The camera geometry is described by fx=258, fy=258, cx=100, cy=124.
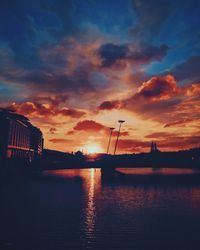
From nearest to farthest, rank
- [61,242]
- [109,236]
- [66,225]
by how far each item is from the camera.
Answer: [61,242] < [109,236] < [66,225]

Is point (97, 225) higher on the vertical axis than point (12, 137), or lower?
lower

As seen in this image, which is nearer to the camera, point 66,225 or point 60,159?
point 66,225

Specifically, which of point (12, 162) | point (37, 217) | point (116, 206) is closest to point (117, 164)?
Result: point (12, 162)

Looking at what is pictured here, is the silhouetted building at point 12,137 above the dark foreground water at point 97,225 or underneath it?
above

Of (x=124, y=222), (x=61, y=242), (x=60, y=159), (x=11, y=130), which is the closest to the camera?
(x=61, y=242)

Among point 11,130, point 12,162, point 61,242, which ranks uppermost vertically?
point 11,130

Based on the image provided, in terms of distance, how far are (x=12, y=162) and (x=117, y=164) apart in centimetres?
4341

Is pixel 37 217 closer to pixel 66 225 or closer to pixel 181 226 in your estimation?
pixel 66 225

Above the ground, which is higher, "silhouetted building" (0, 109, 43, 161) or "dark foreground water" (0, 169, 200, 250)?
"silhouetted building" (0, 109, 43, 161)

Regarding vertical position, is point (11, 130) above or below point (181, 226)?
above

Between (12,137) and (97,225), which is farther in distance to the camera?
(12,137)

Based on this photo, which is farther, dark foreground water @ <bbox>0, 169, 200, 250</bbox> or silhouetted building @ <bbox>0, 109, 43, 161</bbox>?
silhouetted building @ <bbox>0, 109, 43, 161</bbox>

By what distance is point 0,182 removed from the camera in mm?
66125

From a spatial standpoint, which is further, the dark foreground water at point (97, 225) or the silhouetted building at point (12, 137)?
the silhouetted building at point (12, 137)
